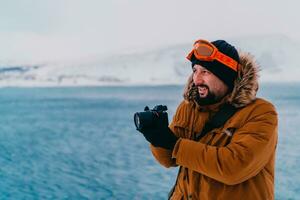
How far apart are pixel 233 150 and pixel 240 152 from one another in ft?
0.07

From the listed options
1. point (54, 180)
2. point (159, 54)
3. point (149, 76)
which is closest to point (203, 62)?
point (54, 180)

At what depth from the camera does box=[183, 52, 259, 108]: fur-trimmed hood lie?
1.29 meters

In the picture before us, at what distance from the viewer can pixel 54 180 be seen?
736 cm

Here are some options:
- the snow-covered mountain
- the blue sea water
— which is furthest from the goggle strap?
the snow-covered mountain

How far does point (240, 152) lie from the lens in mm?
1166

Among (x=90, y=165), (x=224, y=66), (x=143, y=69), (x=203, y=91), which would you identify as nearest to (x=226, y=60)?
(x=224, y=66)

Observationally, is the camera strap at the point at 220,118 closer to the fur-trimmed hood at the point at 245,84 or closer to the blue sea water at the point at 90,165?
the fur-trimmed hood at the point at 245,84

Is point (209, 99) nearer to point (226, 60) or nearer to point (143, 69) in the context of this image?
point (226, 60)

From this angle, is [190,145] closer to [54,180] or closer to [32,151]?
[54,180]

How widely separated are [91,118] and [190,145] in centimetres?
1779

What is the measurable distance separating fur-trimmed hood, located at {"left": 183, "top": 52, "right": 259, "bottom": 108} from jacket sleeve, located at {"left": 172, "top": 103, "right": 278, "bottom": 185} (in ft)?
0.20

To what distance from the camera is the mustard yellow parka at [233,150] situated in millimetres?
1178

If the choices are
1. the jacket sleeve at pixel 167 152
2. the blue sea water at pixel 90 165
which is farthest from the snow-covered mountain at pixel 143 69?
the jacket sleeve at pixel 167 152

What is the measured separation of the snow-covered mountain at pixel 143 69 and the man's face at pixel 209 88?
60.9 metres
